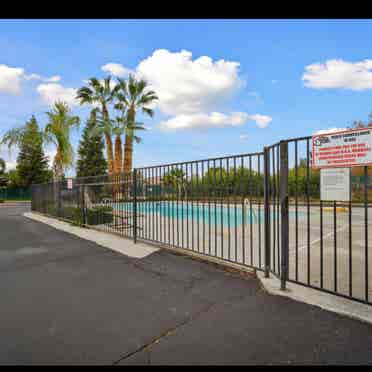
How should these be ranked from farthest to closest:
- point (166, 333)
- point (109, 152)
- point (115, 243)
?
point (109, 152)
point (115, 243)
point (166, 333)

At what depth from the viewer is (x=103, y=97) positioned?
22.5 metres

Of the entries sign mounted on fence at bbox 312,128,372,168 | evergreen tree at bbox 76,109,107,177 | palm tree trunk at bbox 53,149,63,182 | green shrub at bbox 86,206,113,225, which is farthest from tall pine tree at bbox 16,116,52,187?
sign mounted on fence at bbox 312,128,372,168

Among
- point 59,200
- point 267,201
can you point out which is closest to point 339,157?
point 267,201

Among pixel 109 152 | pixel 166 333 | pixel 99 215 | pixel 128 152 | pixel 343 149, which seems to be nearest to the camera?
pixel 166 333

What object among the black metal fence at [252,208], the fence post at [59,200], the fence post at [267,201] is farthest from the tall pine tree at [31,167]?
the fence post at [267,201]

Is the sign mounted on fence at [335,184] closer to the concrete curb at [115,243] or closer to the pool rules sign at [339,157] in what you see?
the pool rules sign at [339,157]

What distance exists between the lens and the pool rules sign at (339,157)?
2674 millimetres

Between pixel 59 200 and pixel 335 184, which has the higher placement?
pixel 335 184

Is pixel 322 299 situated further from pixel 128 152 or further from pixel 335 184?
pixel 128 152

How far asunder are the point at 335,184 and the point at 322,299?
1391 mm

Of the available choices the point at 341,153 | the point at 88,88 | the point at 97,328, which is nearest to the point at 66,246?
the point at 97,328

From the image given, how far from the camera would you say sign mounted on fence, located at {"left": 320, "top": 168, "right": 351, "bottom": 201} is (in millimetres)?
2832

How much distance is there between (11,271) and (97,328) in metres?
3.01
